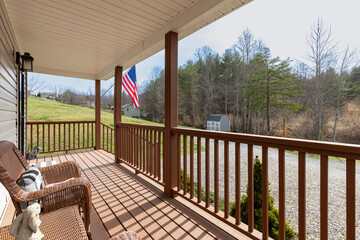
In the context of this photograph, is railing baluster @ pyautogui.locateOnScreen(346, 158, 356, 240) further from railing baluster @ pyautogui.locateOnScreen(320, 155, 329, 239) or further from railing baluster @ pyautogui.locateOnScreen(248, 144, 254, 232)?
railing baluster @ pyautogui.locateOnScreen(248, 144, 254, 232)

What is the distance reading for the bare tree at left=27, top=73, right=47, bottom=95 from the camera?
594 inches

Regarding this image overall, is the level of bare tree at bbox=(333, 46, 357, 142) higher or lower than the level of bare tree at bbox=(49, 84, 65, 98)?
lower

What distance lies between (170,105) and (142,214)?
1407 millimetres

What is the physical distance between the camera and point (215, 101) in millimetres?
8680

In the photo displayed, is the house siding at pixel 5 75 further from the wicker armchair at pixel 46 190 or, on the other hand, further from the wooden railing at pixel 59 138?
the wooden railing at pixel 59 138

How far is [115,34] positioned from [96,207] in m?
2.53

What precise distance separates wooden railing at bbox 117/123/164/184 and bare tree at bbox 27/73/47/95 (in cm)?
1628

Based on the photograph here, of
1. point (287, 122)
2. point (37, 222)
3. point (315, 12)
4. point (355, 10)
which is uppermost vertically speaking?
point (315, 12)

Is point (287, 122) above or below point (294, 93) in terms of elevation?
below

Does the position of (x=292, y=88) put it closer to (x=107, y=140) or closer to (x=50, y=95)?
(x=107, y=140)

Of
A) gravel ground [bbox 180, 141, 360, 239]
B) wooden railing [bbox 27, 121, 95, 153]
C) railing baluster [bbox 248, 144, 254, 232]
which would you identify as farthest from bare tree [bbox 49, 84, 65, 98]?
railing baluster [bbox 248, 144, 254, 232]

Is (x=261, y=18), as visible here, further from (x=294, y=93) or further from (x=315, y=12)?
(x=294, y=93)

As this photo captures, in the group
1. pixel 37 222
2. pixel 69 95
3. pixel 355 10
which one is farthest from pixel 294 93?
pixel 69 95

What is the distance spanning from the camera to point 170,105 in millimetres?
2465
